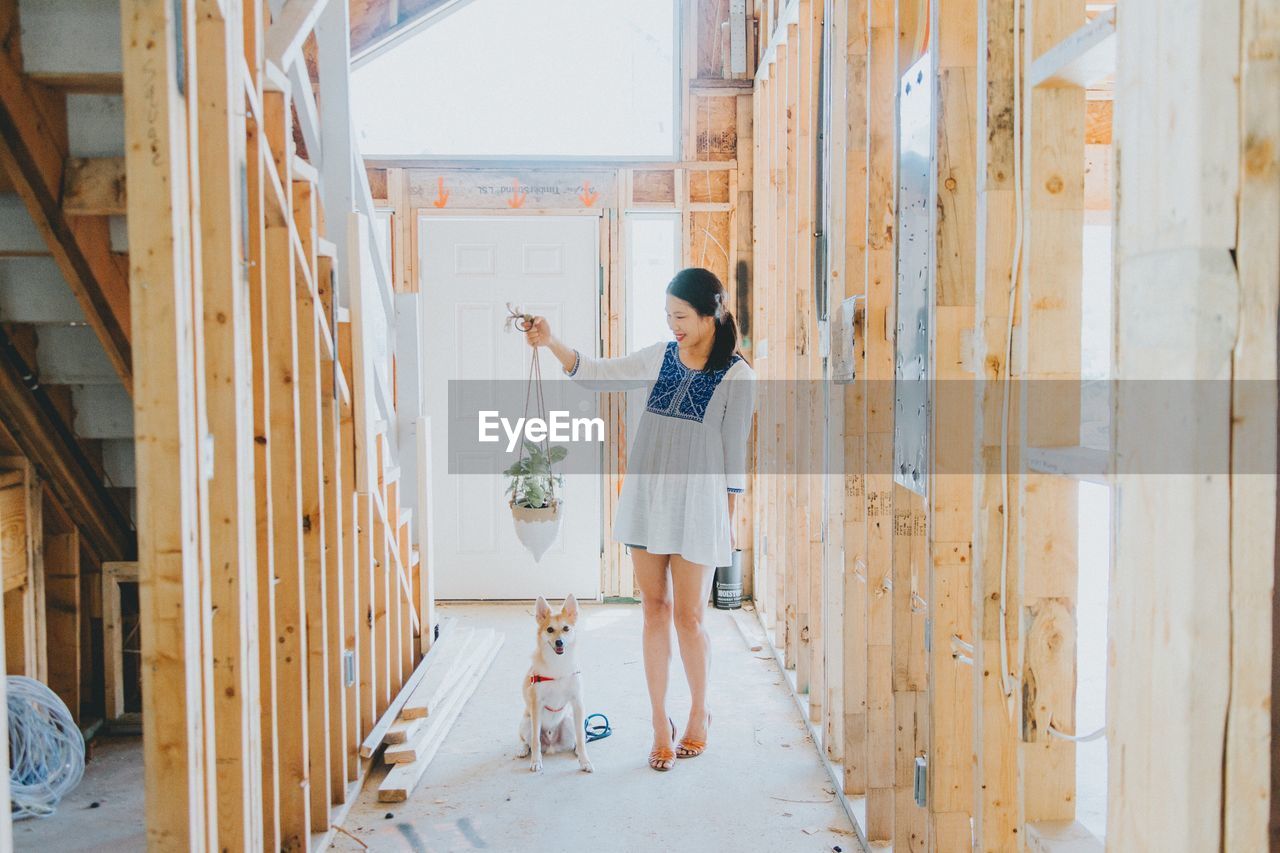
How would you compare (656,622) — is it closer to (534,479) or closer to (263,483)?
(534,479)

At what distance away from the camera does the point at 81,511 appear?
3385 millimetres

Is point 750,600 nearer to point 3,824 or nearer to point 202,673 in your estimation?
point 202,673

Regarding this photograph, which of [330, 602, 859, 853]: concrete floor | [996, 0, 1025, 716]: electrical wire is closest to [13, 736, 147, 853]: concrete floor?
[330, 602, 859, 853]: concrete floor

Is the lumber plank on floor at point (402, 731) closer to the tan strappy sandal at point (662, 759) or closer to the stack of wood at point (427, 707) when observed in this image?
the stack of wood at point (427, 707)

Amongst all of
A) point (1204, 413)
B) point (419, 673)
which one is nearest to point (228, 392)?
point (1204, 413)

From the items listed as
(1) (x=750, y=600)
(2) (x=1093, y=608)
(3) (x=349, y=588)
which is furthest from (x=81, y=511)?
(2) (x=1093, y=608)

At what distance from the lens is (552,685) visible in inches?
125

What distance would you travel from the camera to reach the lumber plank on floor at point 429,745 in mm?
2912

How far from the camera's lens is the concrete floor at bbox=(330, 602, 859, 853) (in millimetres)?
2676

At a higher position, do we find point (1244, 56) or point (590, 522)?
point (1244, 56)

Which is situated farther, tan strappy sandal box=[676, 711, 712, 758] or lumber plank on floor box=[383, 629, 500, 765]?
tan strappy sandal box=[676, 711, 712, 758]

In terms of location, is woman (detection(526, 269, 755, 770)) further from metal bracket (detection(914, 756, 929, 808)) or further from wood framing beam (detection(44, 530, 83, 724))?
wood framing beam (detection(44, 530, 83, 724))

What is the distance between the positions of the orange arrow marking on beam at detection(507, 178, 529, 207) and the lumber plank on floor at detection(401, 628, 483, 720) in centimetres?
247

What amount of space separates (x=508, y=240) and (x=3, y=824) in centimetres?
433
